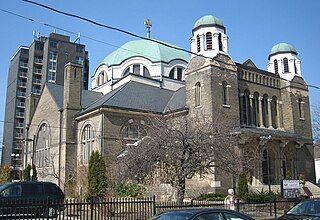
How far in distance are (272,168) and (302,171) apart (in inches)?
169

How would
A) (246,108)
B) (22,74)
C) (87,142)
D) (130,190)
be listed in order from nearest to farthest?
(130,190) → (246,108) → (87,142) → (22,74)

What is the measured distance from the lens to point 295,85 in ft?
128

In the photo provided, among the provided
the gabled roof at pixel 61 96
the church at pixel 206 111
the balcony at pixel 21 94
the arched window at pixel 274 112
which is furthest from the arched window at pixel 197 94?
the balcony at pixel 21 94

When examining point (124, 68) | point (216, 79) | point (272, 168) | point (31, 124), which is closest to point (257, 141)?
point (272, 168)

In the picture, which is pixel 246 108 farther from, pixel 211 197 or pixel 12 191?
pixel 12 191

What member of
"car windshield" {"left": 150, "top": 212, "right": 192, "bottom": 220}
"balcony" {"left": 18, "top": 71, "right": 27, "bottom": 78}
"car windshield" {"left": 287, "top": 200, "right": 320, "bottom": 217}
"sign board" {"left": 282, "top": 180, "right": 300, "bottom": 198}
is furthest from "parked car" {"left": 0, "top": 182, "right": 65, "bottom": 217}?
"balcony" {"left": 18, "top": 71, "right": 27, "bottom": 78}

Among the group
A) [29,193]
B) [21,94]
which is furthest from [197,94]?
[21,94]

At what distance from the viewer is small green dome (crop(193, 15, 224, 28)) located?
3528 centimetres

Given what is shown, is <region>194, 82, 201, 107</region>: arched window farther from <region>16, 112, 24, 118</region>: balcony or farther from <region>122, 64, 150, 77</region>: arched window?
<region>16, 112, 24, 118</region>: balcony

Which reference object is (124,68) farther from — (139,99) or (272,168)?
(272,168)

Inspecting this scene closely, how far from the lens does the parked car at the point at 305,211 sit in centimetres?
1216

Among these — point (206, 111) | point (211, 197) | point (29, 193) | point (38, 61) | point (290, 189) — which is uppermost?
point (38, 61)

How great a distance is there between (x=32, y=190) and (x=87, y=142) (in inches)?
660

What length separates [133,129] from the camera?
3588cm
